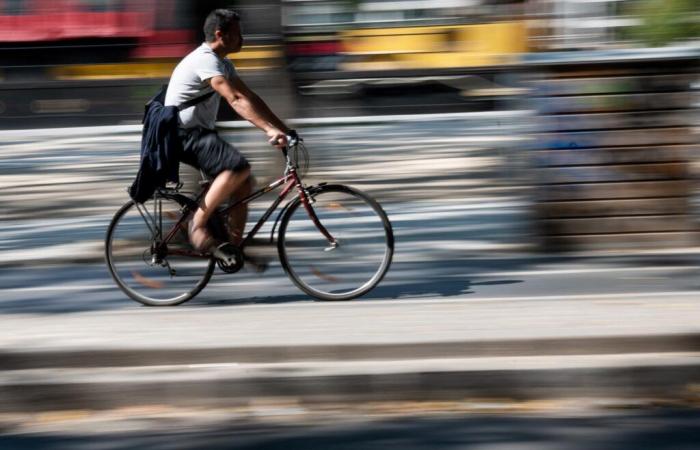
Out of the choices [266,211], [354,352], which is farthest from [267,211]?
[354,352]

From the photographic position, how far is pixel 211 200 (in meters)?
6.71

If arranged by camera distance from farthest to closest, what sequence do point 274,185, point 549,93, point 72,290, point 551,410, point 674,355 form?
1. point 549,93
2. point 72,290
3. point 274,185
4. point 674,355
5. point 551,410

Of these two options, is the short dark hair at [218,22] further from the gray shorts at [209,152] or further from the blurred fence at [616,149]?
the blurred fence at [616,149]

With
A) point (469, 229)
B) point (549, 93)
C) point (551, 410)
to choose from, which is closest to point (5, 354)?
point (551, 410)

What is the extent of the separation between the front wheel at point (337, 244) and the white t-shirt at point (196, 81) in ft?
2.34

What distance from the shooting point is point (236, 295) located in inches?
291

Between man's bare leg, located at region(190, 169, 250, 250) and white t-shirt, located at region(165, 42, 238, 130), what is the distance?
0.32 m

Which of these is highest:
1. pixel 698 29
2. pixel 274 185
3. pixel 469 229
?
pixel 698 29

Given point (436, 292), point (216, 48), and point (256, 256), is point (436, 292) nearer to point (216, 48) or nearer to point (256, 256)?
point (256, 256)

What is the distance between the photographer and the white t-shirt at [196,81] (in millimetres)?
6559

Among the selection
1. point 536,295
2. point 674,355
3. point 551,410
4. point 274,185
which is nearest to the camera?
point 551,410

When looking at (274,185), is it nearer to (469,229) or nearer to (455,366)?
(455,366)

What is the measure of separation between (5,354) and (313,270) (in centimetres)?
205

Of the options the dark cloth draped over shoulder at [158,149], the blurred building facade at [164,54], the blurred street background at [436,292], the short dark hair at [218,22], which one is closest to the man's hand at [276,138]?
the dark cloth draped over shoulder at [158,149]
